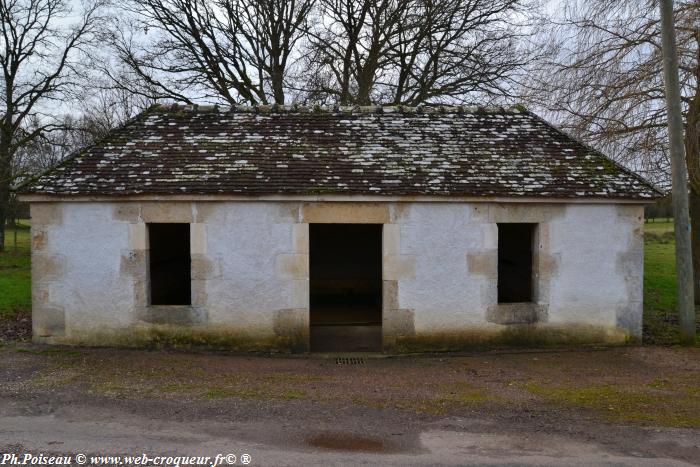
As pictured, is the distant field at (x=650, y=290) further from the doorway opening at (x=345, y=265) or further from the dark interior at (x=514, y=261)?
the doorway opening at (x=345, y=265)

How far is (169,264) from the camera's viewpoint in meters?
10.9

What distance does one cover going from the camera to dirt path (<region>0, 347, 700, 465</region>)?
Result: 439 cm

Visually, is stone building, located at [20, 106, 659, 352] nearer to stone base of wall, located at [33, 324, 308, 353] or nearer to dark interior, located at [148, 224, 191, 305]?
stone base of wall, located at [33, 324, 308, 353]

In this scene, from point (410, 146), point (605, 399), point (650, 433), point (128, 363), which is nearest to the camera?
point (650, 433)

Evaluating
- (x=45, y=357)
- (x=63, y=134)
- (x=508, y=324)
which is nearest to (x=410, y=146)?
(x=508, y=324)

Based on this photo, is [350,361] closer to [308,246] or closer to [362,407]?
[308,246]

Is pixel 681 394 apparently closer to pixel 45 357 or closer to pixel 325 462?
pixel 325 462

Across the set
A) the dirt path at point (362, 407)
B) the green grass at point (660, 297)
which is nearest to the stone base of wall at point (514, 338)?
the dirt path at point (362, 407)

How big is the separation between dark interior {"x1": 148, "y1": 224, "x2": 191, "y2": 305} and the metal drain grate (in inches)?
168

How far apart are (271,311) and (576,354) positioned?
486 centimetres

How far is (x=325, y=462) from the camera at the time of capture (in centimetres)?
414

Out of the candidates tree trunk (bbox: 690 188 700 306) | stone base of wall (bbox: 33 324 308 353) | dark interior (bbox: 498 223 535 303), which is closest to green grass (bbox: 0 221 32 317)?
stone base of wall (bbox: 33 324 308 353)

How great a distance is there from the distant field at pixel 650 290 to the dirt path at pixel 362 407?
159 cm

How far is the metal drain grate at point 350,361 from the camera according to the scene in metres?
7.62
